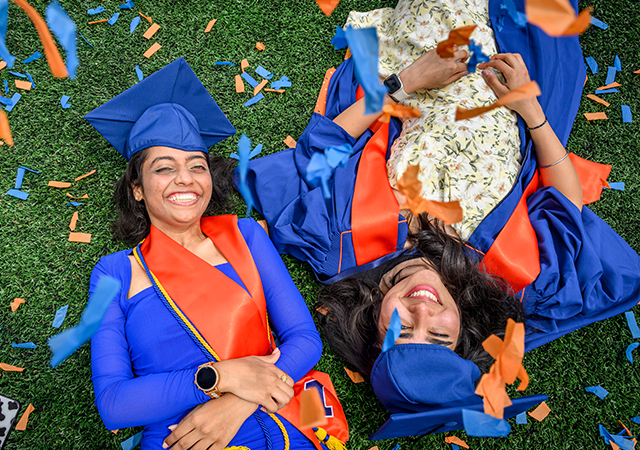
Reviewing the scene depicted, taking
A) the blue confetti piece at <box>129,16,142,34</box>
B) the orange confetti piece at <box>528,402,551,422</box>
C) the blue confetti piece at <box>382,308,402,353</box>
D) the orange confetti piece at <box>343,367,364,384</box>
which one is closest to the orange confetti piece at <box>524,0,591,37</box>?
the blue confetti piece at <box>382,308,402,353</box>

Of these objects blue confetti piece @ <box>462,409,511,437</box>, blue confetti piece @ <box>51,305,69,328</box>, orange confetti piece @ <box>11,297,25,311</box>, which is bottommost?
blue confetti piece @ <box>51,305,69,328</box>

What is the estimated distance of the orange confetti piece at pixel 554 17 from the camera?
4.09 ft

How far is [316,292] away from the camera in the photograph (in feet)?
8.63

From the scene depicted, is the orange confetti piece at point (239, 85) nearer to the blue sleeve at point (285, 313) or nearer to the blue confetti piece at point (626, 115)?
the blue sleeve at point (285, 313)

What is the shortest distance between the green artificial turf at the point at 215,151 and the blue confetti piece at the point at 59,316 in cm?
3

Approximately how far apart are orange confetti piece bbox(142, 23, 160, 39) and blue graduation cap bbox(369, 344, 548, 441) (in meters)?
2.46

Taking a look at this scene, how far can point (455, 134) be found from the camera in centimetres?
237

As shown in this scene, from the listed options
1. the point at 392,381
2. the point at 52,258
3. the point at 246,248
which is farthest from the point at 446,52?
the point at 52,258

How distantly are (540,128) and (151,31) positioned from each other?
2513 mm

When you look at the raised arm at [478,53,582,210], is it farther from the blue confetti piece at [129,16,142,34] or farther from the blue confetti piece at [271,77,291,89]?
the blue confetti piece at [129,16,142,34]

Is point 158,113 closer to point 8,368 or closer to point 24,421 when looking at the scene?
point 8,368

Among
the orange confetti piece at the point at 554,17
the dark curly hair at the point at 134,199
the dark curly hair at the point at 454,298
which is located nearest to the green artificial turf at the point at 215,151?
the dark curly hair at the point at 134,199

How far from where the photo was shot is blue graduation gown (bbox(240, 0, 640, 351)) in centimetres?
236

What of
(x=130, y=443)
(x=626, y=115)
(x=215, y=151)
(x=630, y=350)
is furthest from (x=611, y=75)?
(x=130, y=443)
